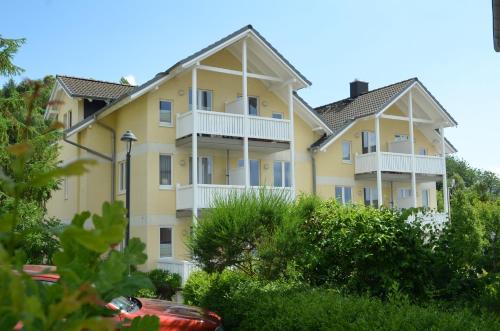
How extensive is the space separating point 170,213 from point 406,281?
15.5 meters

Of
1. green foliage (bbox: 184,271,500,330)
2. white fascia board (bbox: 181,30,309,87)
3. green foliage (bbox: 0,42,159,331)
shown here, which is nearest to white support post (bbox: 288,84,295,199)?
white fascia board (bbox: 181,30,309,87)

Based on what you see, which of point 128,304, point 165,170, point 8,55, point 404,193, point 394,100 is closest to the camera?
point 128,304

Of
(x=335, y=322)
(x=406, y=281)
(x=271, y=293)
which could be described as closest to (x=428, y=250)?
(x=406, y=281)

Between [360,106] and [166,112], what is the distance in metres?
12.0

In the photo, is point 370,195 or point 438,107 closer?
point 370,195

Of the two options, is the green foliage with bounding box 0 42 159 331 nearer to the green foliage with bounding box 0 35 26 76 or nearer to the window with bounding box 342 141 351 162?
the green foliage with bounding box 0 35 26 76

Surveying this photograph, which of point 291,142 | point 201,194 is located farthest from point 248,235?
point 291,142

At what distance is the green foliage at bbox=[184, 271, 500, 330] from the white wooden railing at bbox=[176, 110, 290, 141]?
37.6 feet

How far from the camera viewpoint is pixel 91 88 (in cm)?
2795

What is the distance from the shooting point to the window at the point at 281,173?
28.2 metres

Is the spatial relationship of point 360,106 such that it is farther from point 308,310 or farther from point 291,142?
point 308,310

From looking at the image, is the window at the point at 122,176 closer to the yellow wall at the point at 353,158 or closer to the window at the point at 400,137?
the yellow wall at the point at 353,158

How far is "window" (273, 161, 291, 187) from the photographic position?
92.6ft

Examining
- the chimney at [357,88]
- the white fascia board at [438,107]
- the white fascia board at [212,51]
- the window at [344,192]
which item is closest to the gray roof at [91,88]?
the white fascia board at [212,51]
